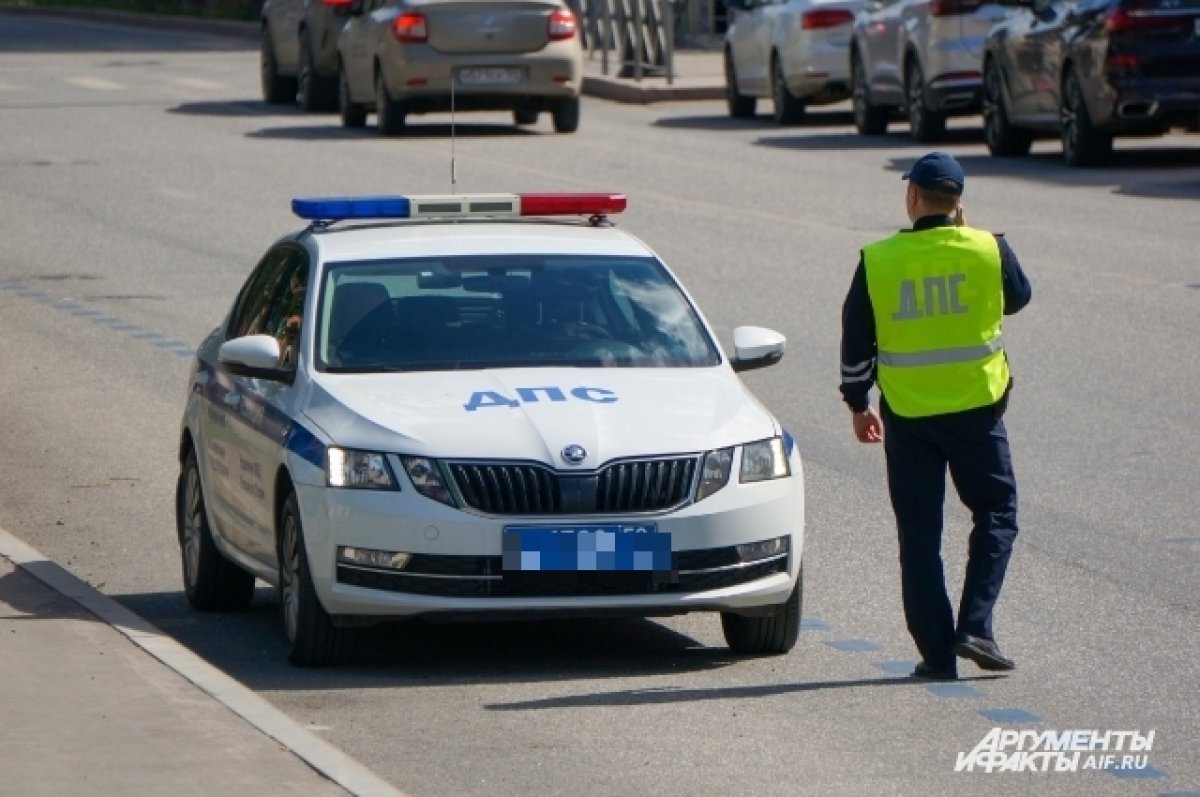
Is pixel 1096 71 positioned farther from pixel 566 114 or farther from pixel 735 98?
pixel 735 98

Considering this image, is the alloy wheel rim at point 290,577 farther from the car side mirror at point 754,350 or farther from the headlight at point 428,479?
the car side mirror at point 754,350

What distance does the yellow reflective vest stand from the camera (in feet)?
27.5

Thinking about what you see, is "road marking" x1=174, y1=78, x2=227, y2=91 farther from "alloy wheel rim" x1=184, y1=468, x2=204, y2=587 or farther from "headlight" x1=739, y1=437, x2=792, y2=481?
"headlight" x1=739, y1=437, x2=792, y2=481

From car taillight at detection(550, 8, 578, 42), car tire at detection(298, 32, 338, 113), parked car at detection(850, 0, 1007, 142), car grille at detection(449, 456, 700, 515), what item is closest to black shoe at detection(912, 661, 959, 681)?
car grille at detection(449, 456, 700, 515)

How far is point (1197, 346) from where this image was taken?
50.8 ft

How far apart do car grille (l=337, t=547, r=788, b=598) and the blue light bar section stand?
5.39 feet

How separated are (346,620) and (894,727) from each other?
174 centimetres

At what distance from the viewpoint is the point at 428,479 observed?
8383 millimetres

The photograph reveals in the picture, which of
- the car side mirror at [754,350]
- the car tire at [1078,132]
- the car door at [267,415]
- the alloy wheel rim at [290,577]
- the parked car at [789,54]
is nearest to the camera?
the alloy wheel rim at [290,577]

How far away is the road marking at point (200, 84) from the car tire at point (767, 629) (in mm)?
29634

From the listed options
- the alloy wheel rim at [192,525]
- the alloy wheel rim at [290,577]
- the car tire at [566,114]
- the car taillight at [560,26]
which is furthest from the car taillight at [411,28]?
the alloy wheel rim at [290,577]

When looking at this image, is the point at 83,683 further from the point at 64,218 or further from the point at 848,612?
the point at 64,218

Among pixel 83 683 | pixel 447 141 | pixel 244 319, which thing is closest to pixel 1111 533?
pixel 244 319

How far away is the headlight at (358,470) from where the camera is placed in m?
8.45
